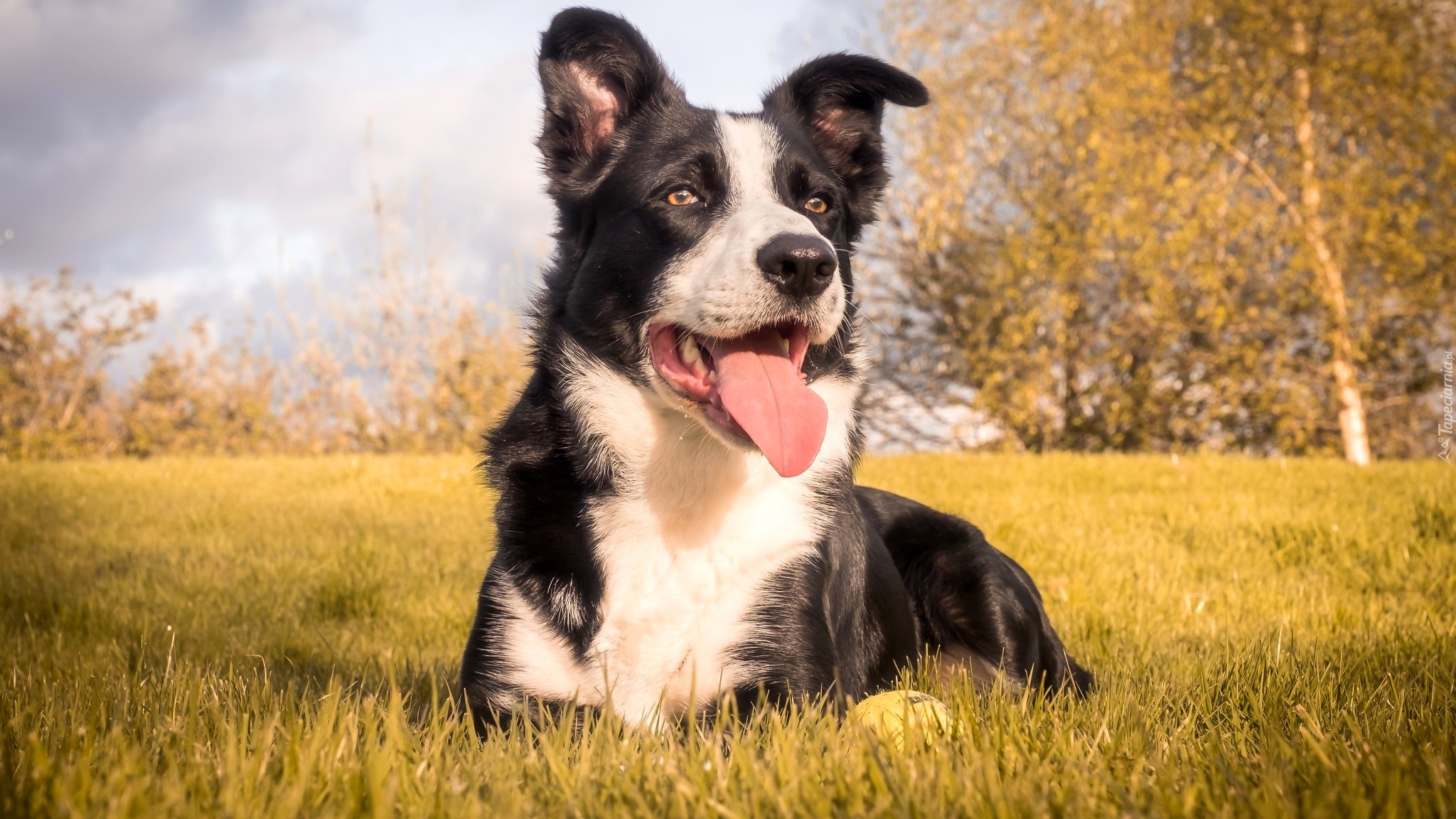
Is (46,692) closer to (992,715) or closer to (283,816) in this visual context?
(283,816)

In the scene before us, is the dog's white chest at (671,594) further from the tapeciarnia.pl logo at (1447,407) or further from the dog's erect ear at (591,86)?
the tapeciarnia.pl logo at (1447,407)

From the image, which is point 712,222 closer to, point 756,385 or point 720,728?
point 756,385

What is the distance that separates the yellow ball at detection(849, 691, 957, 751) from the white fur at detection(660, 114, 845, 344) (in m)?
1.01

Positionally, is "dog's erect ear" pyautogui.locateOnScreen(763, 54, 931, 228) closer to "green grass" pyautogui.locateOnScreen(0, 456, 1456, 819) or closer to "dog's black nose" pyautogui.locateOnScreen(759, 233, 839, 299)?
"dog's black nose" pyautogui.locateOnScreen(759, 233, 839, 299)

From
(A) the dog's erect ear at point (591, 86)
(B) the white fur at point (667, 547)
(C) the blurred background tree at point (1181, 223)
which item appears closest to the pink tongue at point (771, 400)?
(B) the white fur at point (667, 547)

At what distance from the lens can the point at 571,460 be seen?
9.52 ft

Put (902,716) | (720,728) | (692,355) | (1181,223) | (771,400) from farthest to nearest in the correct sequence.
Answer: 1. (1181,223)
2. (692,355)
3. (771,400)
4. (902,716)
5. (720,728)

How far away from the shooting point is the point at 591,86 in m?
3.26

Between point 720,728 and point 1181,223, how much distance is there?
1180cm

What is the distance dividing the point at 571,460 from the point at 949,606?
1.61m

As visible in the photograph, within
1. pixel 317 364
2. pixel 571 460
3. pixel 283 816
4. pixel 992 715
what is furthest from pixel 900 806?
pixel 317 364

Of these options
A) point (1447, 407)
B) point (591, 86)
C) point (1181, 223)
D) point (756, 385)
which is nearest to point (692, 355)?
point (756, 385)

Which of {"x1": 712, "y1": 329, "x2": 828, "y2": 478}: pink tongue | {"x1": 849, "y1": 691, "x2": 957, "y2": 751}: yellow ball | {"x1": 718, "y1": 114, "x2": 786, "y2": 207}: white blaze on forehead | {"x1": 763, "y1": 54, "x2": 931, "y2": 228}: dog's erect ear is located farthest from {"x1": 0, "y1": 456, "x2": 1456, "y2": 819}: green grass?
{"x1": 763, "y1": 54, "x2": 931, "y2": 228}: dog's erect ear

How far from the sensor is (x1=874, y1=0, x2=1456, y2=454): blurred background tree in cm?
1119
